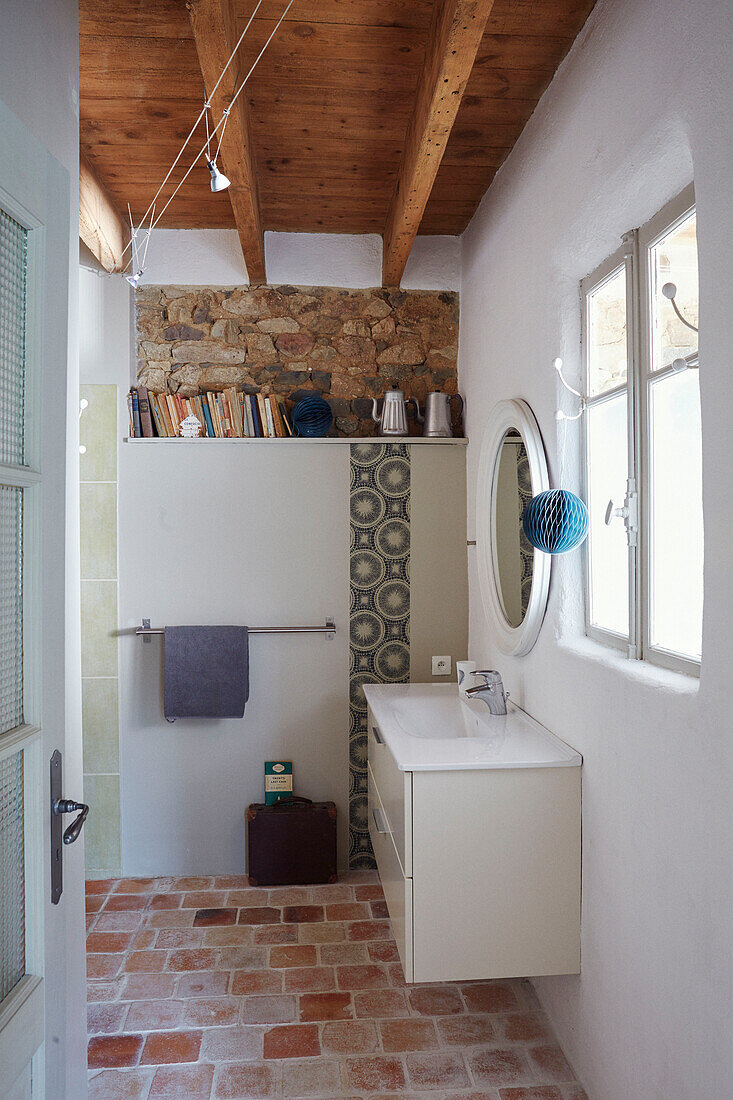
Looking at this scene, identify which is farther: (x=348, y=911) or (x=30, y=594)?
(x=348, y=911)

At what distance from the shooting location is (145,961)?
8.78ft

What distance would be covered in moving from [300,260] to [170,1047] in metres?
2.94

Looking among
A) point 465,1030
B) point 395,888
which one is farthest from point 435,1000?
point 395,888

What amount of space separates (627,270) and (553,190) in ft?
1.57

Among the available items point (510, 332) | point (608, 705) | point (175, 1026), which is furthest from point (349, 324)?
point (175, 1026)

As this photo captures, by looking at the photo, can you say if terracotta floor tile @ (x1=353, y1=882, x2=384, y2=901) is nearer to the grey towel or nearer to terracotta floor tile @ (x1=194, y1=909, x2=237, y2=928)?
terracotta floor tile @ (x1=194, y1=909, x2=237, y2=928)

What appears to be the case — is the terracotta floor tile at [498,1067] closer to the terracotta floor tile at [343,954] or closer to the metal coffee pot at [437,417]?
the terracotta floor tile at [343,954]

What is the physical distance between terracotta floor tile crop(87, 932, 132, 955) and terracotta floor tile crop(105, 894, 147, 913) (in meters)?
0.18

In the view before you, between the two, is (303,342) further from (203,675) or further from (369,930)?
(369,930)

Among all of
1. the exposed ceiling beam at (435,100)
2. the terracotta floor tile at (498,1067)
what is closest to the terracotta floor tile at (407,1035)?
the terracotta floor tile at (498,1067)

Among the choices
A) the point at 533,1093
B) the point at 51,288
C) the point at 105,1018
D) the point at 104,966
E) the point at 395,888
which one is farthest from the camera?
the point at 104,966

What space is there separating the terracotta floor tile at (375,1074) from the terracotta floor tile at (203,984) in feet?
1.77

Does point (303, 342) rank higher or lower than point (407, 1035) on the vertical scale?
higher

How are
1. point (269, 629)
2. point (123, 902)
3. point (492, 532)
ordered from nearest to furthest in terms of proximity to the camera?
point (492, 532) < point (123, 902) < point (269, 629)
